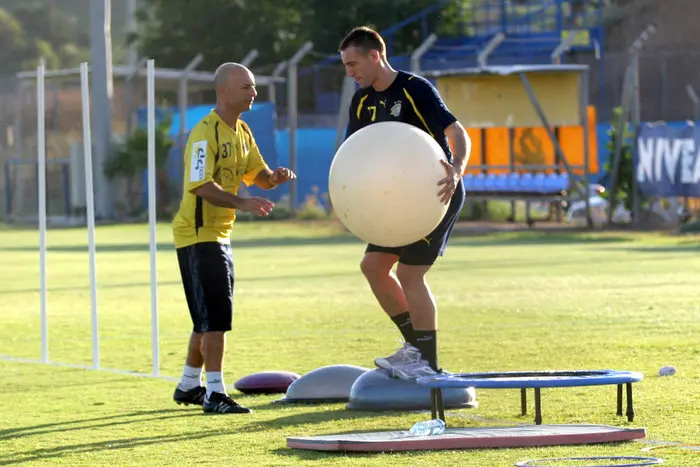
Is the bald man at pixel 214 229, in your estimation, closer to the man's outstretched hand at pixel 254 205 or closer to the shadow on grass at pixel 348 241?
the man's outstretched hand at pixel 254 205

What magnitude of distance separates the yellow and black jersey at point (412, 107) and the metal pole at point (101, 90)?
33748mm

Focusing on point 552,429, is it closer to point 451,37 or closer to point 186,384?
point 186,384

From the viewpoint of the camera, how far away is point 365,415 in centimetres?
913

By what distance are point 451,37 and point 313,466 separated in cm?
4872

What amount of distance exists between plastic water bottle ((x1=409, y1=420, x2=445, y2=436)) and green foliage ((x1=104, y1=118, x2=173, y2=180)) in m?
35.1

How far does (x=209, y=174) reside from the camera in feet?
30.5

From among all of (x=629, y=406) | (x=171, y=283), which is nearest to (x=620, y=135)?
(x=171, y=283)

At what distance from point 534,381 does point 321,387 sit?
78.1 inches

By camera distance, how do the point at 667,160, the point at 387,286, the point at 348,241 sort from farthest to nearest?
1. the point at 348,241
2. the point at 667,160
3. the point at 387,286

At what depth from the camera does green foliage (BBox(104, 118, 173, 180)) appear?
43.2 m

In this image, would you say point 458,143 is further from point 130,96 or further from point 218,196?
point 130,96

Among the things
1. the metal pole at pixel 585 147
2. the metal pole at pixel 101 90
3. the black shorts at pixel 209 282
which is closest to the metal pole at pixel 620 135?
the metal pole at pixel 585 147

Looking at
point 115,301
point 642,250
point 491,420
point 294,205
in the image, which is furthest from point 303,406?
point 294,205

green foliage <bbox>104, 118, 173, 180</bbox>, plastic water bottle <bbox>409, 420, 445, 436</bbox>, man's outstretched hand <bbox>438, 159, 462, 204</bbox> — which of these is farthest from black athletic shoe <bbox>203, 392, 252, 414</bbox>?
green foliage <bbox>104, 118, 173, 180</bbox>
